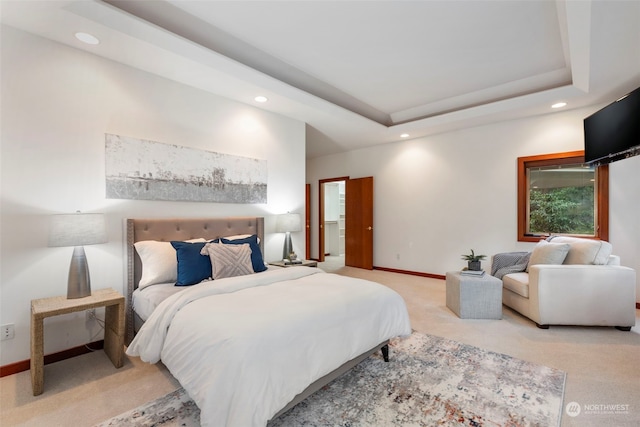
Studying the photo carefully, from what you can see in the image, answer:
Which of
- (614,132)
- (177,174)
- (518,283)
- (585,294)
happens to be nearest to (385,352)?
(518,283)

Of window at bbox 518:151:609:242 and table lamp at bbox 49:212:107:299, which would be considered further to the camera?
window at bbox 518:151:609:242

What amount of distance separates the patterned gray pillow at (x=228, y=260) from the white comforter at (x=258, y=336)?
1.50 ft

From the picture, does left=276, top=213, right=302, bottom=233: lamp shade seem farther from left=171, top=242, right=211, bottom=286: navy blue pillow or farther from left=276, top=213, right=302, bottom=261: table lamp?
left=171, top=242, right=211, bottom=286: navy blue pillow

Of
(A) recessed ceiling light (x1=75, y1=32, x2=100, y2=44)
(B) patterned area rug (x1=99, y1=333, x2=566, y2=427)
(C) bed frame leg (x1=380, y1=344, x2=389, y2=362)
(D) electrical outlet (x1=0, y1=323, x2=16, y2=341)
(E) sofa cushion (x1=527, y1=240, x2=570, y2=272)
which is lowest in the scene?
(B) patterned area rug (x1=99, y1=333, x2=566, y2=427)

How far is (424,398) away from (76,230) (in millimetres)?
2770

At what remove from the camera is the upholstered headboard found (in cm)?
284

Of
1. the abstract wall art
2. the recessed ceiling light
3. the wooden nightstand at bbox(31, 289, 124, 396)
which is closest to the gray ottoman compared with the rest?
the abstract wall art

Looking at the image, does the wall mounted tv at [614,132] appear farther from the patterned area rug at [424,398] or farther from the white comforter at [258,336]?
the white comforter at [258,336]

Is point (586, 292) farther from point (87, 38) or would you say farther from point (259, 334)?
point (87, 38)

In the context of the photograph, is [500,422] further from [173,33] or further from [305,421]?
[173,33]

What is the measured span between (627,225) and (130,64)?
19.8 feet

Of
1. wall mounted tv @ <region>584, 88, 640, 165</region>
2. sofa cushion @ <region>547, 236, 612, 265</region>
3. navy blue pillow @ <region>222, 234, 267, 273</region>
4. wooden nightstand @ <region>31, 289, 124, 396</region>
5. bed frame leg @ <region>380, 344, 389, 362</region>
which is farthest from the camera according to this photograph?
sofa cushion @ <region>547, 236, 612, 265</region>

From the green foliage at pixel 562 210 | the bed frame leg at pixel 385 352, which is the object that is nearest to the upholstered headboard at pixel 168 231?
the bed frame leg at pixel 385 352

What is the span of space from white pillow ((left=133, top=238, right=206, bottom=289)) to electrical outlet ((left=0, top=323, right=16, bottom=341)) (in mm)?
868
